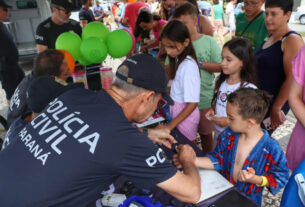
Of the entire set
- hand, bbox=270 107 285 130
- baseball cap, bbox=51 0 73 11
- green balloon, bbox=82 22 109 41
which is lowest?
hand, bbox=270 107 285 130

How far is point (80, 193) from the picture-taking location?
40.2 inches

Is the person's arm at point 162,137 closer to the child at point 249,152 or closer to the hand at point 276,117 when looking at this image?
the child at point 249,152

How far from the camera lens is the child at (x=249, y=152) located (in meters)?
1.28

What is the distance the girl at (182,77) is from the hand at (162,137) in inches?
5.7

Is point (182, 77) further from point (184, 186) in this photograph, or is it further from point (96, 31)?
point (96, 31)

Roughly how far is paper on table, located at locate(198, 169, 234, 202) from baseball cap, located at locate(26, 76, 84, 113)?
4.03 ft

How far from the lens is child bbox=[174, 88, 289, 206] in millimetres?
1276

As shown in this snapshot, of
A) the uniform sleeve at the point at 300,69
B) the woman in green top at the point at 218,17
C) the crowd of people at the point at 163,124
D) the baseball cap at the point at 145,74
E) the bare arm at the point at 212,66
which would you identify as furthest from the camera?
the woman in green top at the point at 218,17

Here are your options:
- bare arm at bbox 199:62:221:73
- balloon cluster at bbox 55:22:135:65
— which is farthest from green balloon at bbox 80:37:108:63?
bare arm at bbox 199:62:221:73

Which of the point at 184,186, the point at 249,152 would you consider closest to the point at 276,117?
the point at 249,152

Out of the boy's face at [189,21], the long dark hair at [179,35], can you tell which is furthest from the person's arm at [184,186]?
the boy's face at [189,21]

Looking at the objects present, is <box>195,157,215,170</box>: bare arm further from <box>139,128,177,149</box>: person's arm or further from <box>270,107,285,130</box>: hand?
<box>270,107,285,130</box>: hand

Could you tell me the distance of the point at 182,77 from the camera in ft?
6.36

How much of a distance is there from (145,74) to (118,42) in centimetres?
206
